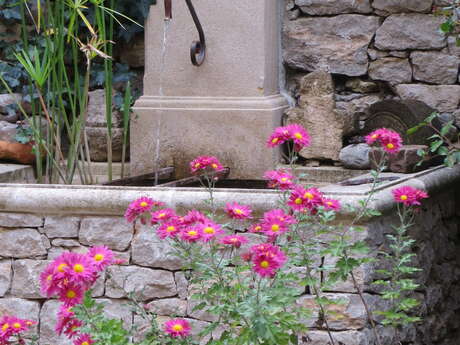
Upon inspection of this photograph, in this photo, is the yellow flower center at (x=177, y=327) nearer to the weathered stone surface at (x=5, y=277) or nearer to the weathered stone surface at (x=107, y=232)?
the weathered stone surface at (x=107, y=232)

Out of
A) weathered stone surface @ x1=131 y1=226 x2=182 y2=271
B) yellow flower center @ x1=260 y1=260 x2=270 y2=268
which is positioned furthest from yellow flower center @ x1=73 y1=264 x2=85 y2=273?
weathered stone surface @ x1=131 y1=226 x2=182 y2=271

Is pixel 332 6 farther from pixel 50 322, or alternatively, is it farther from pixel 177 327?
pixel 177 327

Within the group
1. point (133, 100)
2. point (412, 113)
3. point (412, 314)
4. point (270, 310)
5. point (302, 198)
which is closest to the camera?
point (270, 310)

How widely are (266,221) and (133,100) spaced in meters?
2.44

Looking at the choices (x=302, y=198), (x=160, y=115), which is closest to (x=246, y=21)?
(x=160, y=115)

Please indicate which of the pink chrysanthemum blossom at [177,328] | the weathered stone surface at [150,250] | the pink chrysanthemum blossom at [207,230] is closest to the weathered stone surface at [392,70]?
the weathered stone surface at [150,250]

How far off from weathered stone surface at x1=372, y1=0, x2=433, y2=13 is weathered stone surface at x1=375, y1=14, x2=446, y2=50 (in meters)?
0.03

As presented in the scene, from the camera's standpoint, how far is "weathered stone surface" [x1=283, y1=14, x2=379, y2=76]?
14.6 ft

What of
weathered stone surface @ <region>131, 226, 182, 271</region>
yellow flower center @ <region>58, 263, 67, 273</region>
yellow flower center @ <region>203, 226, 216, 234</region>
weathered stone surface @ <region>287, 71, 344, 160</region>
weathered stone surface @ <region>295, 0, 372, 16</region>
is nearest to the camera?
yellow flower center @ <region>58, 263, 67, 273</region>

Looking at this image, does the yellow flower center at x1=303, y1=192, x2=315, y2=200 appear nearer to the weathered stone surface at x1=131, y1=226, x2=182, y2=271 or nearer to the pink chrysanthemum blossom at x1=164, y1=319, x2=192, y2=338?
the pink chrysanthemum blossom at x1=164, y1=319, x2=192, y2=338

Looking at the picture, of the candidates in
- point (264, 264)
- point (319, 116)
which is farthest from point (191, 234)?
point (319, 116)

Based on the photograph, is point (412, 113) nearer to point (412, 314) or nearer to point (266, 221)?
point (412, 314)

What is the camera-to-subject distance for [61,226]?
3309mm

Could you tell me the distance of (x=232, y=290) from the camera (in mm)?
2441
